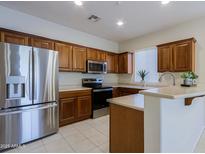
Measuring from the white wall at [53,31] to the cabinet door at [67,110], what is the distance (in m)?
0.76

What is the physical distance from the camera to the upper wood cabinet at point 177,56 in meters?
3.10

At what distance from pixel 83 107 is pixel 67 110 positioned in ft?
1.63

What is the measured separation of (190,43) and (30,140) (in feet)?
13.5

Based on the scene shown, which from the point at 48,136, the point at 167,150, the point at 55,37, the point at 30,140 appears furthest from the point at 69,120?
the point at 167,150

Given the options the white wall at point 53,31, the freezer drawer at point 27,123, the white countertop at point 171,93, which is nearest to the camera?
the white countertop at point 171,93

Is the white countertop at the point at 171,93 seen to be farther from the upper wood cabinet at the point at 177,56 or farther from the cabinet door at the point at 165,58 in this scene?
the cabinet door at the point at 165,58

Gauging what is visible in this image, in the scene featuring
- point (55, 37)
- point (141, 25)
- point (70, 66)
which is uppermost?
point (141, 25)

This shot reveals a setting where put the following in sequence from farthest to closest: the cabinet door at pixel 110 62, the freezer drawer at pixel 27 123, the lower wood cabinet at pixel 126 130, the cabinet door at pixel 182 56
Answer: the cabinet door at pixel 110 62, the cabinet door at pixel 182 56, the freezer drawer at pixel 27 123, the lower wood cabinet at pixel 126 130

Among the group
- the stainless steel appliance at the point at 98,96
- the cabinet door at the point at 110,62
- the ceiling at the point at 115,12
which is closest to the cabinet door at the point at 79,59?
the stainless steel appliance at the point at 98,96

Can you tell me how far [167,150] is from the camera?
1284mm

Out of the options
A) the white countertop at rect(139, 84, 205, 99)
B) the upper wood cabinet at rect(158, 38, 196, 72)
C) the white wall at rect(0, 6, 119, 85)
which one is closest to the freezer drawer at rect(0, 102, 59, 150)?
the white wall at rect(0, 6, 119, 85)

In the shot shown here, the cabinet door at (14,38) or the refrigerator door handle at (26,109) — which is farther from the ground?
the cabinet door at (14,38)

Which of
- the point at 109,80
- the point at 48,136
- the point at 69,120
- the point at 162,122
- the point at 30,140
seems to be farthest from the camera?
the point at 109,80

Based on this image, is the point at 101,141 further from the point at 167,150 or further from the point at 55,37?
the point at 55,37
